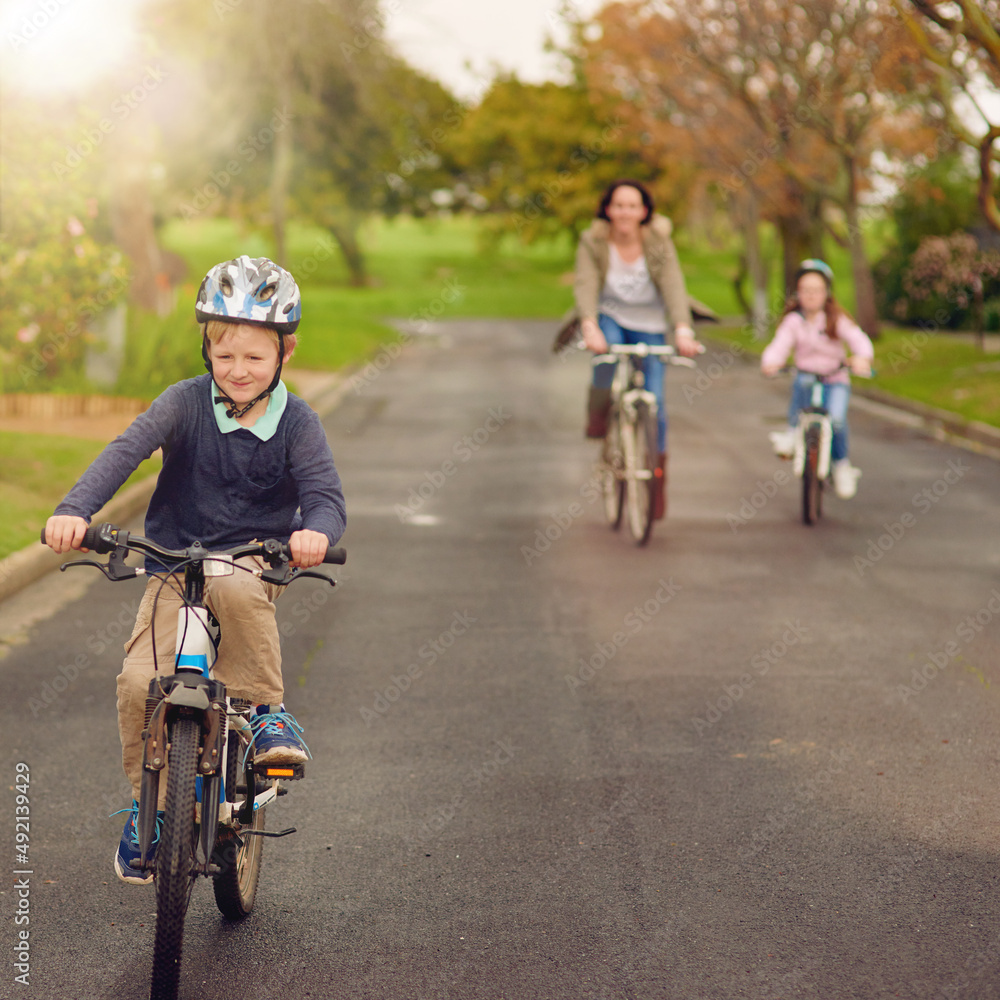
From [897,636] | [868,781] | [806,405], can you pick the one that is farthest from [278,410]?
[806,405]

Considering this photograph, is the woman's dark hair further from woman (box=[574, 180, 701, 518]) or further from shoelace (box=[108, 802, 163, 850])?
shoelace (box=[108, 802, 163, 850])

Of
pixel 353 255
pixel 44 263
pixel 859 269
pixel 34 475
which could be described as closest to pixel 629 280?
pixel 34 475

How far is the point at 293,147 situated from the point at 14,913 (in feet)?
123

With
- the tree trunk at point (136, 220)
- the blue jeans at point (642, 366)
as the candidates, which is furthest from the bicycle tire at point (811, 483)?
the tree trunk at point (136, 220)

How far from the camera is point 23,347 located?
47.8ft

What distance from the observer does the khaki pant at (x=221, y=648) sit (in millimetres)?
3639

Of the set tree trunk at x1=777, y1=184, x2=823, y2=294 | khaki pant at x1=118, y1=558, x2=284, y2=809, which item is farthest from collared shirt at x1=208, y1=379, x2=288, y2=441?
tree trunk at x1=777, y1=184, x2=823, y2=294

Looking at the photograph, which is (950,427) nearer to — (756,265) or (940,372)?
(940,372)

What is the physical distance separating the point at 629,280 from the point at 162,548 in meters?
6.28

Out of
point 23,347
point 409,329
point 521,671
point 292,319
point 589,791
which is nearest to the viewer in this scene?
point 292,319

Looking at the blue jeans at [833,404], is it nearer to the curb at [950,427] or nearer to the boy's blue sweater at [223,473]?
the curb at [950,427]

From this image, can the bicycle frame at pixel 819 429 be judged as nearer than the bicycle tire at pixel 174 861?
No

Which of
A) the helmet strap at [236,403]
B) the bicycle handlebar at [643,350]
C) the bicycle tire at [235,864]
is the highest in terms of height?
the helmet strap at [236,403]

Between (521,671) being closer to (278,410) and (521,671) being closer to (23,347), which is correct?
(278,410)
